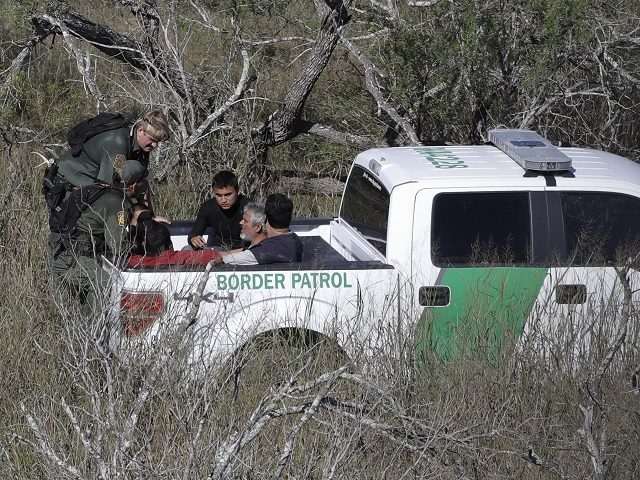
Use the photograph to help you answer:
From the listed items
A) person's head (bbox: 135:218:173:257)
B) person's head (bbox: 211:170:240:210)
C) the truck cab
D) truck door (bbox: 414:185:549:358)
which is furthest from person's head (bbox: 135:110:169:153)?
truck door (bbox: 414:185:549:358)

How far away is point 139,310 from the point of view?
5.07 metres

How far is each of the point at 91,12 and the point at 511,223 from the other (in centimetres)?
891

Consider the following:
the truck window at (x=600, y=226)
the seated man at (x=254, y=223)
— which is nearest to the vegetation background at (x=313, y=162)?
the truck window at (x=600, y=226)

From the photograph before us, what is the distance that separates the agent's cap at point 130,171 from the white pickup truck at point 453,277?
760 millimetres

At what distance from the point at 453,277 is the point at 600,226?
2.76 ft

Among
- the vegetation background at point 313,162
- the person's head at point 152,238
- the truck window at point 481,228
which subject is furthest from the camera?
the person's head at point 152,238

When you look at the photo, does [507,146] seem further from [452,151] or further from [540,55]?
[540,55]

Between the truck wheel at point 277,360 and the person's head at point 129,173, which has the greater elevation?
the person's head at point 129,173

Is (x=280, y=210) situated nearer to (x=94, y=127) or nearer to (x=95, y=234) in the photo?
(x=95, y=234)

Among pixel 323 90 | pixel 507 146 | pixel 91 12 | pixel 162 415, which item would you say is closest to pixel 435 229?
pixel 507 146

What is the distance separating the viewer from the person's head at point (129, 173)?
565 cm

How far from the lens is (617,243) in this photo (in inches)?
210

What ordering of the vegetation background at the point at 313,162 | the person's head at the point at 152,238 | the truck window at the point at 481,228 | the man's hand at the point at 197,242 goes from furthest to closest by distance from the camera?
1. the man's hand at the point at 197,242
2. the person's head at the point at 152,238
3. the truck window at the point at 481,228
4. the vegetation background at the point at 313,162

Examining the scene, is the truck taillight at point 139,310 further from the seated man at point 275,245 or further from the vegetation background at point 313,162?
the seated man at point 275,245
